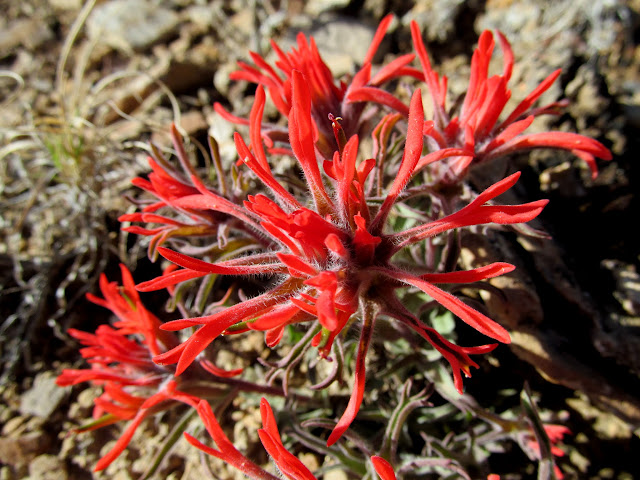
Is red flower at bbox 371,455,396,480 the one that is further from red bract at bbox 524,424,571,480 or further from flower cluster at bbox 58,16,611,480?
red bract at bbox 524,424,571,480

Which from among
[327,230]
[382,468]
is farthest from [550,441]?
[327,230]

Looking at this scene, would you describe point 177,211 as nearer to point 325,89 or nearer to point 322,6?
point 325,89

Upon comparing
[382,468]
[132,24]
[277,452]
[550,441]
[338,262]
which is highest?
[132,24]

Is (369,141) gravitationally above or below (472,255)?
above

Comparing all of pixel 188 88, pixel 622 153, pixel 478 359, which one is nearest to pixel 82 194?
pixel 188 88

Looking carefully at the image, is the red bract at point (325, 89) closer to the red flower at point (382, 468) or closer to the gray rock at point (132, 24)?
the red flower at point (382, 468)

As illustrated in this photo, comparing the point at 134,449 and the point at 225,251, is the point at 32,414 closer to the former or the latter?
the point at 134,449

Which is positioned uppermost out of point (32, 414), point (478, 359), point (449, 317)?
point (32, 414)
